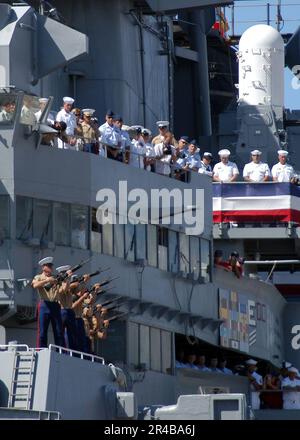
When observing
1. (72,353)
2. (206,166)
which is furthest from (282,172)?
(72,353)

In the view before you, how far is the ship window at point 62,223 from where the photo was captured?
3281 centimetres

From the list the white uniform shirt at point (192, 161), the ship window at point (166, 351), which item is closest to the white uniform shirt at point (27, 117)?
the ship window at point (166, 351)

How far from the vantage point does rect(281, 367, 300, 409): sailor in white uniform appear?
131ft

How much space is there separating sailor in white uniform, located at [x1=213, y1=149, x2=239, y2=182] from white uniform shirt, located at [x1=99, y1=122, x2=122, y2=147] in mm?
6243

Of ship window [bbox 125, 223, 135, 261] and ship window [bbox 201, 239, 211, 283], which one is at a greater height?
ship window [bbox 201, 239, 211, 283]

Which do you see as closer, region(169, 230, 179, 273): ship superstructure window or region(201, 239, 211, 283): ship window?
region(169, 230, 179, 273): ship superstructure window

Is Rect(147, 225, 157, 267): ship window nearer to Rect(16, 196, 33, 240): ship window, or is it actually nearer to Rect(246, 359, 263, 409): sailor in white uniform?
Rect(16, 196, 33, 240): ship window

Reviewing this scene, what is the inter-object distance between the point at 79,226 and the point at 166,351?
162 inches

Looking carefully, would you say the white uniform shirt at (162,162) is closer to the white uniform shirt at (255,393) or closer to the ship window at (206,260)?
the ship window at (206,260)

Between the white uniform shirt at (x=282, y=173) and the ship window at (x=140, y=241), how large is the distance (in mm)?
6296

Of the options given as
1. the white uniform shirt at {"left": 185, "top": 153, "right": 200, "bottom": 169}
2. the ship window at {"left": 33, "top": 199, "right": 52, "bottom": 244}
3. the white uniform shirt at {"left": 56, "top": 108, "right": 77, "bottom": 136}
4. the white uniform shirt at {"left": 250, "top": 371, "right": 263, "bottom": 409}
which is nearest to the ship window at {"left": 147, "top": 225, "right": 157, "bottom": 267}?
the white uniform shirt at {"left": 185, "top": 153, "right": 200, "bottom": 169}

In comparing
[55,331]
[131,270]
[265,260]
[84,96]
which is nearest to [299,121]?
[265,260]

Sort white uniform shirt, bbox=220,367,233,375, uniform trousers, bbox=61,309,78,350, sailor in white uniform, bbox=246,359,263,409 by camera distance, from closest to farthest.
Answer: uniform trousers, bbox=61,309,78,350 → white uniform shirt, bbox=220,367,233,375 → sailor in white uniform, bbox=246,359,263,409

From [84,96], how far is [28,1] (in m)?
2.38
